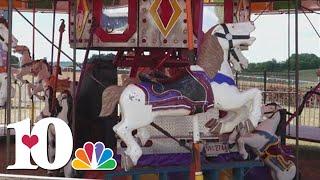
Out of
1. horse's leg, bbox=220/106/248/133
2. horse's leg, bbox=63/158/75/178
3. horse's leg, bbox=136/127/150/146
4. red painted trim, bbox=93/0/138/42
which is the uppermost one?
red painted trim, bbox=93/0/138/42

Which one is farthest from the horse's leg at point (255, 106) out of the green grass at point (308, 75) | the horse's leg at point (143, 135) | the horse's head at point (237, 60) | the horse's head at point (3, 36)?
the green grass at point (308, 75)

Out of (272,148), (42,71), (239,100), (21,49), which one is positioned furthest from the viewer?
(21,49)

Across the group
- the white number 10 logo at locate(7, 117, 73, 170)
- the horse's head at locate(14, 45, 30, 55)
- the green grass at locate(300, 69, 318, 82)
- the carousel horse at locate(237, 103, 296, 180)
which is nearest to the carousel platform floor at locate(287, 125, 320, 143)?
the carousel horse at locate(237, 103, 296, 180)

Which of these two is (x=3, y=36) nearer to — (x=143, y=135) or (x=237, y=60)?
(x=143, y=135)

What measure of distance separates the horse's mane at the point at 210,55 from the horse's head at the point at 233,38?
5 centimetres

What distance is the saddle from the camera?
16.3ft

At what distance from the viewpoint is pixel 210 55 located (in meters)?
5.30

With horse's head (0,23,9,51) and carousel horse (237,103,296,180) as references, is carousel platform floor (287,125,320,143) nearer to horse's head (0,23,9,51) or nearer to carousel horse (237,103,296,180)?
carousel horse (237,103,296,180)

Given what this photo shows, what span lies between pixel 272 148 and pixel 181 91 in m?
2.23

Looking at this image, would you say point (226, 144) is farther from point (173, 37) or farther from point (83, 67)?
point (83, 67)

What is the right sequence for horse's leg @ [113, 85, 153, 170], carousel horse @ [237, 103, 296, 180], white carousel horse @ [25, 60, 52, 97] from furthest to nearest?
white carousel horse @ [25, 60, 52, 97] < carousel horse @ [237, 103, 296, 180] < horse's leg @ [113, 85, 153, 170]

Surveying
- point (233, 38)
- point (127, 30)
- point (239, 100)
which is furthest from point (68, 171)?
point (233, 38)

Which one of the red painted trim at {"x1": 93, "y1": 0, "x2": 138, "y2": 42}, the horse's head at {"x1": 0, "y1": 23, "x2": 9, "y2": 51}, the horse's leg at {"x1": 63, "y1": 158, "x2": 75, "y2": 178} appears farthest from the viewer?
the horse's head at {"x1": 0, "y1": 23, "x2": 9, "y2": 51}

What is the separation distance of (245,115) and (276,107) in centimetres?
192
